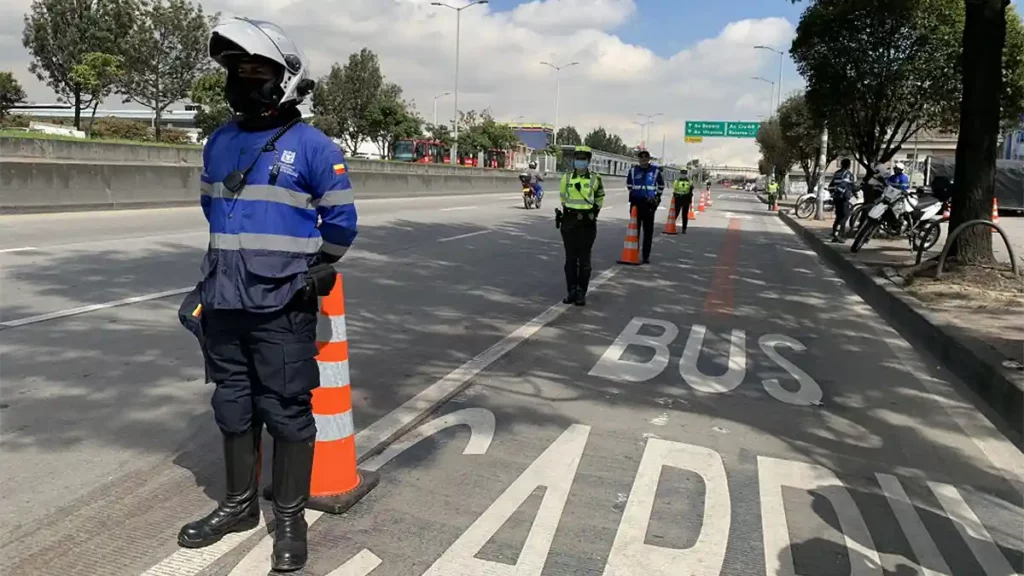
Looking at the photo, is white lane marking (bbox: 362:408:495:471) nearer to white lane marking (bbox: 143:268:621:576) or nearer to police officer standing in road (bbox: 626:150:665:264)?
white lane marking (bbox: 143:268:621:576)

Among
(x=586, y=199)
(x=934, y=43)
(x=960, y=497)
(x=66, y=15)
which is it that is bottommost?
(x=960, y=497)

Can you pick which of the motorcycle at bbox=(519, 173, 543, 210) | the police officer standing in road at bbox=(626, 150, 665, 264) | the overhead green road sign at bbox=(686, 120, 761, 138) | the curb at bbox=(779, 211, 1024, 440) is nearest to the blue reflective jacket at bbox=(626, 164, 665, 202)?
the police officer standing in road at bbox=(626, 150, 665, 264)

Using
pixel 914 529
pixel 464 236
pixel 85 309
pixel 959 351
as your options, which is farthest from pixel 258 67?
pixel 464 236

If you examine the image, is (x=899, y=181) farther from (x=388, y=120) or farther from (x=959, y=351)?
(x=388, y=120)

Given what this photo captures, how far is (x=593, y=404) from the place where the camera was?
542 cm

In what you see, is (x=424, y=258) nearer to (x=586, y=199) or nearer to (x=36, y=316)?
(x=586, y=199)

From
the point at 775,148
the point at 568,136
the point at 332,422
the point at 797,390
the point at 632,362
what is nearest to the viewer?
the point at 332,422

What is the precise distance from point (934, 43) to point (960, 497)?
18968mm

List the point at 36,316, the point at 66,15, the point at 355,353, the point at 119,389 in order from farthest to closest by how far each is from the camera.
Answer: the point at 66,15 → the point at 36,316 → the point at 355,353 → the point at 119,389

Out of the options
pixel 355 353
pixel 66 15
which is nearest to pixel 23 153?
pixel 355 353

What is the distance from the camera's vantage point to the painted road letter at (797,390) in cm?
575

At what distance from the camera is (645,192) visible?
13.4m

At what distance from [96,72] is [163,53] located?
7.66 meters

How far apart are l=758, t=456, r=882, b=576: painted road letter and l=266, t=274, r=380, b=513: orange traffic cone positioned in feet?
6.05
